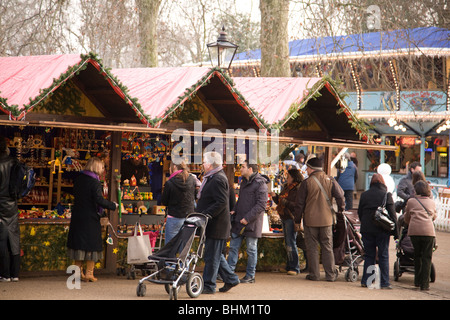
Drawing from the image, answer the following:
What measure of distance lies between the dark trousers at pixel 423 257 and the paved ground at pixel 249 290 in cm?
19

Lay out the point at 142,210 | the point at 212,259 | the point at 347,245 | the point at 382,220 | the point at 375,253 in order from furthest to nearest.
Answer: the point at 142,210
the point at 347,245
the point at 375,253
the point at 382,220
the point at 212,259

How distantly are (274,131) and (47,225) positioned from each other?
13.1 feet

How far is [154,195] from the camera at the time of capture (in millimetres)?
12570

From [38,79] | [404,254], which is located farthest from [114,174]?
[404,254]

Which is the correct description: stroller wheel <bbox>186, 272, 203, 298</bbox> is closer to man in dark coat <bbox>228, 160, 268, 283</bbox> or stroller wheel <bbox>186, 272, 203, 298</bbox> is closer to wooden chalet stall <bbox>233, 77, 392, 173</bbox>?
man in dark coat <bbox>228, 160, 268, 283</bbox>

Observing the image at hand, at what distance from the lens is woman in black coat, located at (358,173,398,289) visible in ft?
32.5

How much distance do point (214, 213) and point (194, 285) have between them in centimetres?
96

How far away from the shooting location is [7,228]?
9.12 meters

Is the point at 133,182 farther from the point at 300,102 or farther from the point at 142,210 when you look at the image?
the point at 300,102

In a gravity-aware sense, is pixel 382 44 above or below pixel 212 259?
above

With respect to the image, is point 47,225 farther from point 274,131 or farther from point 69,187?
point 274,131

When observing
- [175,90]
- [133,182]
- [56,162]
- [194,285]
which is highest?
[175,90]
